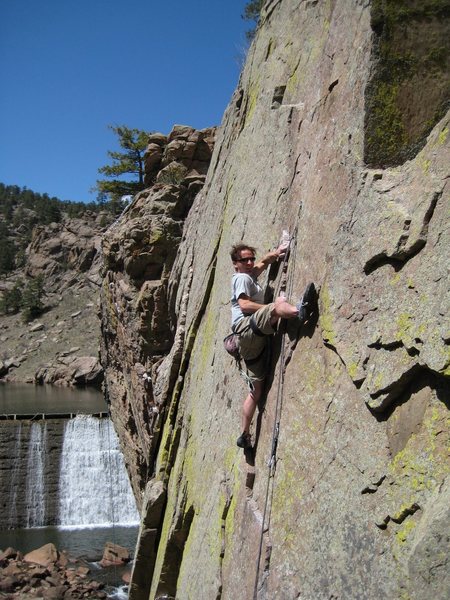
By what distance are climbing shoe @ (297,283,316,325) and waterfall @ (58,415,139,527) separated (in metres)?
24.0

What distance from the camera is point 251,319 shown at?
5.85m

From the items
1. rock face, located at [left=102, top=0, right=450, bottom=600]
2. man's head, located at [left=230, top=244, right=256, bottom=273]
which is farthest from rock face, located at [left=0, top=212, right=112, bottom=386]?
man's head, located at [left=230, top=244, right=256, bottom=273]

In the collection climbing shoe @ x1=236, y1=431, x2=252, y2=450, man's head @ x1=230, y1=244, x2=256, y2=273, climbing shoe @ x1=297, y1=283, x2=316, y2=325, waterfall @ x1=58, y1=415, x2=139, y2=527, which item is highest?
man's head @ x1=230, y1=244, x2=256, y2=273

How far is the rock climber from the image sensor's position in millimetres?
5723

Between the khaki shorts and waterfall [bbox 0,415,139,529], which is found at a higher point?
the khaki shorts

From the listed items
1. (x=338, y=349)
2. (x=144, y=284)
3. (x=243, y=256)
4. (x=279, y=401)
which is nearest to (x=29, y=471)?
(x=144, y=284)

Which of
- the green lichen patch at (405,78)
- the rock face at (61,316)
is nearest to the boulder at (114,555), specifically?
the green lichen patch at (405,78)

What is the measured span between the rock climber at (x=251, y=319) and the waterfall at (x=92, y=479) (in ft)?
74.5

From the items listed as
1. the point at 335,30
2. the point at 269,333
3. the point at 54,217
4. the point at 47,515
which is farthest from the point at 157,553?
the point at 54,217

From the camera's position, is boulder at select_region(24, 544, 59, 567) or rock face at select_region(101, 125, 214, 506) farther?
boulder at select_region(24, 544, 59, 567)

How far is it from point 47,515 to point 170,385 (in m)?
18.4

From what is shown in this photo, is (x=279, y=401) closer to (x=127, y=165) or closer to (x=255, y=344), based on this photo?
(x=255, y=344)

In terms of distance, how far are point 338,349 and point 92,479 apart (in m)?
25.4

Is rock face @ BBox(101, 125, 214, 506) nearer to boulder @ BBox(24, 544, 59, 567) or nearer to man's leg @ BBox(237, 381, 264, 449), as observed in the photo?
boulder @ BBox(24, 544, 59, 567)
